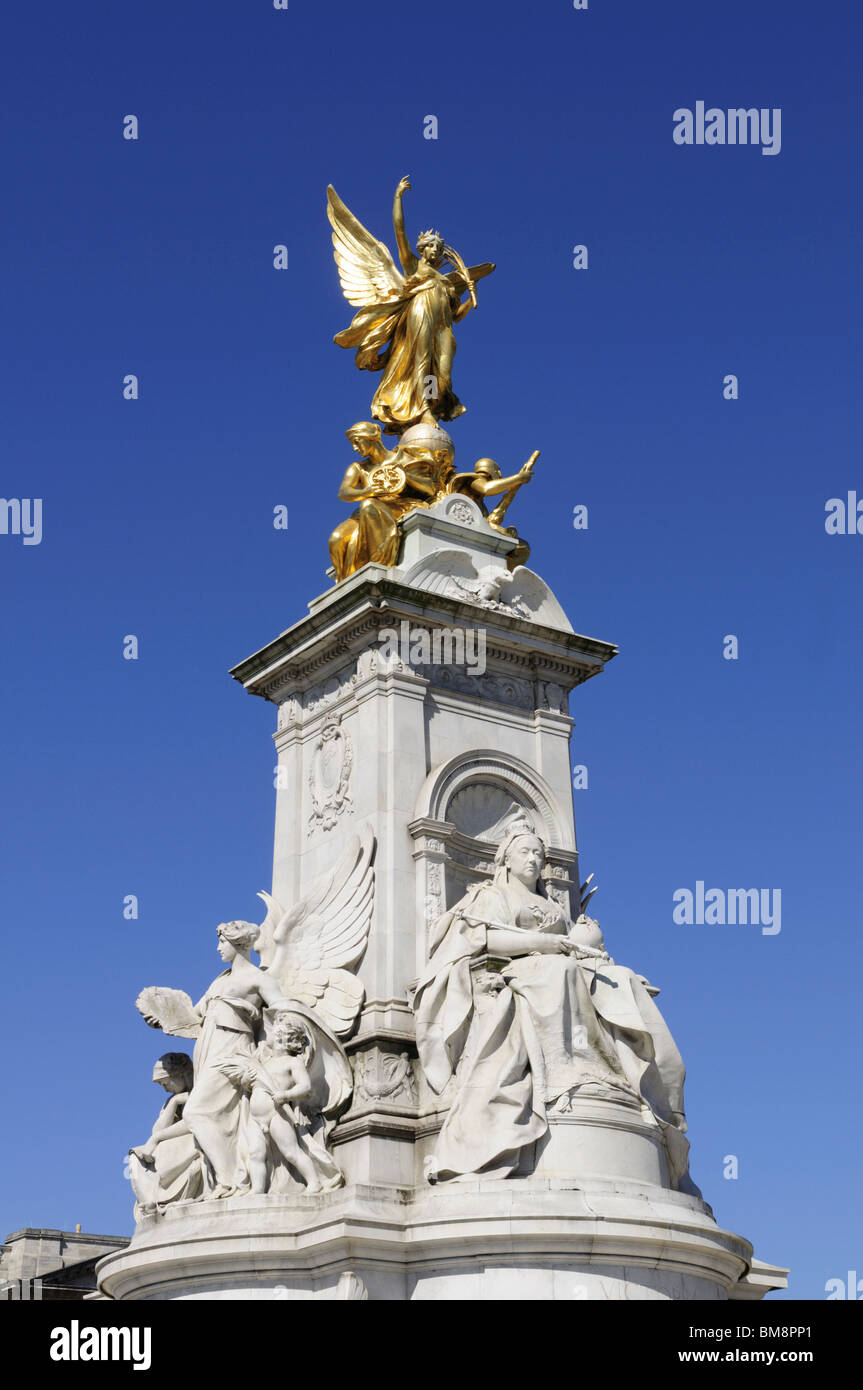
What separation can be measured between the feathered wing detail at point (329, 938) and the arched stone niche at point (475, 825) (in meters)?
0.65

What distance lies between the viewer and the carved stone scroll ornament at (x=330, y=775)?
1975 centimetres

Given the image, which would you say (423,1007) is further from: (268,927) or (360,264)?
(360,264)

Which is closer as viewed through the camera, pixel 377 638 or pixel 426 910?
pixel 426 910

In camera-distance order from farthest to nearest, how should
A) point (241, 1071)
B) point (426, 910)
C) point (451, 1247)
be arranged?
point (426, 910) < point (241, 1071) < point (451, 1247)

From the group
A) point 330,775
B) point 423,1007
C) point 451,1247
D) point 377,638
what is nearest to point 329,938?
point 423,1007

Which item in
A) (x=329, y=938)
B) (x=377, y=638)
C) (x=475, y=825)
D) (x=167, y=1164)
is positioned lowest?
(x=167, y=1164)

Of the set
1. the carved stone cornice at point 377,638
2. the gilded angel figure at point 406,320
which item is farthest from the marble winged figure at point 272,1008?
the gilded angel figure at point 406,320

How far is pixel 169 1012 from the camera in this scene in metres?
18.8

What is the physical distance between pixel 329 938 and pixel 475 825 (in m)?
2.27
